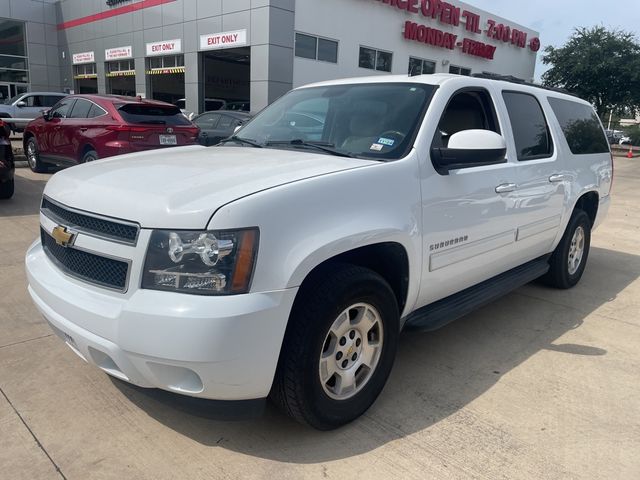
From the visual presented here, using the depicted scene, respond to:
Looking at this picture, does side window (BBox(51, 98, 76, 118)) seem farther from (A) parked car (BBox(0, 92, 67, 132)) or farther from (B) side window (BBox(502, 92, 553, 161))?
(B) side window (BBox(502, 92, 553, 161))

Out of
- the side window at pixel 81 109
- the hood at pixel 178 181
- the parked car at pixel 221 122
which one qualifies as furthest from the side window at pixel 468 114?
the parked car at pixel 221 122

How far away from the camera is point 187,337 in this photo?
2.17 m

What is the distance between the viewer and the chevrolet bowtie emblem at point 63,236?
258cm

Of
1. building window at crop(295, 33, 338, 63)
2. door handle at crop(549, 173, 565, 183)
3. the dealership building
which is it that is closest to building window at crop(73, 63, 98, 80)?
the dealership building

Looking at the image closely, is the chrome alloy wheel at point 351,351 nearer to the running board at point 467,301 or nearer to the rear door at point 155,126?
the running board at point 467,301

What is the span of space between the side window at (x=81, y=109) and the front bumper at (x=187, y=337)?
7.89 metres

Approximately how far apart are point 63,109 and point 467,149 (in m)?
9.24

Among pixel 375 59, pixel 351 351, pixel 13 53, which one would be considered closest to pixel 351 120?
pixel 351 351

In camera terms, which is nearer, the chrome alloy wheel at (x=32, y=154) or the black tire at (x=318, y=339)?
the black tire at (x=318, y=339)

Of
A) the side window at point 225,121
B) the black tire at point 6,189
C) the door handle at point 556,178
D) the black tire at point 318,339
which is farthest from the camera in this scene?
the side window at point 225,121

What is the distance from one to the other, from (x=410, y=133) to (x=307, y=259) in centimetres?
123

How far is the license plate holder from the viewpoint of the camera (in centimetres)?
900

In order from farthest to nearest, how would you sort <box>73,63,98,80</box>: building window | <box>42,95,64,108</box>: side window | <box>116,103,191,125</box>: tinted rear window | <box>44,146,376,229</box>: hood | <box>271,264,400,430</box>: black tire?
<box>73,63,98,80</box>: building window, <box>42,95,64,108</box>: side window, <box>116,103,191,125</box>: tinted rear window, <box>271,264,400,430</box>: black tire, <box>44,146,376,229</box>: hood

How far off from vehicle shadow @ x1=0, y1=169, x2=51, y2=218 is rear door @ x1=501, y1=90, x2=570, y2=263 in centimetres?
640
